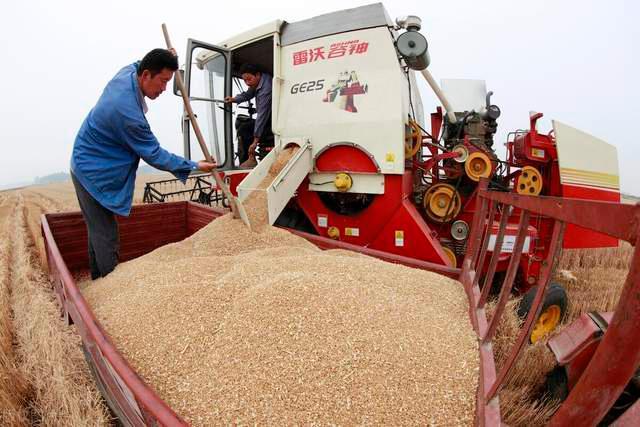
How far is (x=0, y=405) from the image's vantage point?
1.53 m

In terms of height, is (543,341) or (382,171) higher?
(382,171)

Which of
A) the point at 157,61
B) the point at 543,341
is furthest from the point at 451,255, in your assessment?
the point at 157,61

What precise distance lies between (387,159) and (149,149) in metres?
1.75

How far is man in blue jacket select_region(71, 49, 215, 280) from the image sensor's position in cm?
233

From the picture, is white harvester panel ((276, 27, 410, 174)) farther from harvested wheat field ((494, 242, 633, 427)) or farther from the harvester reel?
harvested wheat field ((494, 242, 633, 427))

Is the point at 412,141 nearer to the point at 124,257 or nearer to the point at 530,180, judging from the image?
the point at 530,180

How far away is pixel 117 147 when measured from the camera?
8.10 ft

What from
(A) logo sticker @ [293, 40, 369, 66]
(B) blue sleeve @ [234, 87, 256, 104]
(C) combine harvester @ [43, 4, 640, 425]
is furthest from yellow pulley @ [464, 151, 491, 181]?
(B) blue sleeve @ [234, 87, 256, 104]

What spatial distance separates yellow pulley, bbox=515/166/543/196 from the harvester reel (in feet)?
1.65

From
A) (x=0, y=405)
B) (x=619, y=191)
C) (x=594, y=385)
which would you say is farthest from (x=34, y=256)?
(x=619, y=191)

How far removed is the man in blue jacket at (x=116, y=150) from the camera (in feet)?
7.63

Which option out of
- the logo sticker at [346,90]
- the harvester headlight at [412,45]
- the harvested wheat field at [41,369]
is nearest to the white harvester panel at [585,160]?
the harvester headlight at [412,45]

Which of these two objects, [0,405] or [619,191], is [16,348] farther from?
[619,191]

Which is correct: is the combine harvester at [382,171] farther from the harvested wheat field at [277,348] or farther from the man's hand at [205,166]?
the harvested wheat field at [277,348]
